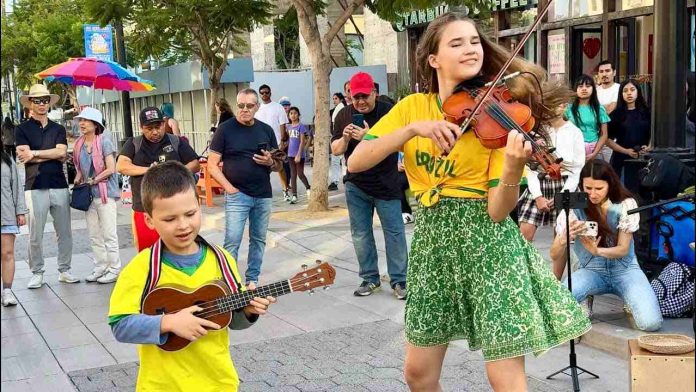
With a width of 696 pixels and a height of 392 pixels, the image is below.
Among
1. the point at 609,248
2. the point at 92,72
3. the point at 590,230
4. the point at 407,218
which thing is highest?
the point at 92,72

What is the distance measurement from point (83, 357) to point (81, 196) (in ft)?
10.1

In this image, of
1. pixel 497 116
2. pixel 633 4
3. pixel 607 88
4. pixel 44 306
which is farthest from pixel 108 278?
pixel 633 4

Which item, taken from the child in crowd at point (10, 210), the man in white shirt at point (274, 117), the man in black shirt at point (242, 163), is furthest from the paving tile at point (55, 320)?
the man in white shirt at point (274, 117)

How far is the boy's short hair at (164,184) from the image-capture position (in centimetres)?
305

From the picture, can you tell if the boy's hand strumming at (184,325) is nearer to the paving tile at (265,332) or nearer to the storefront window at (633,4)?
the paving tile at (265,332)

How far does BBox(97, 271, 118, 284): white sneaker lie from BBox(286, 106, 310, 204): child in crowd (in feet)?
18.3

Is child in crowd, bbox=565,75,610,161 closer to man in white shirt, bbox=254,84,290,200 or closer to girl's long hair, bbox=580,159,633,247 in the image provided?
girl's long hair, bbox=580,159,633,247

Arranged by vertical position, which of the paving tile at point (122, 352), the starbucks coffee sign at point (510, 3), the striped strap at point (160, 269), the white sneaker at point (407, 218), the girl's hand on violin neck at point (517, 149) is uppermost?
the starbucks coffee sign at point (510, 3)

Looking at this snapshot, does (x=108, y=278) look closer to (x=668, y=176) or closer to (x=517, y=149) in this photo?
(x=668, y=176)

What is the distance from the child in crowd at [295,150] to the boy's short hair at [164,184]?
430 inches

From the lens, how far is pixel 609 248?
18.6ft

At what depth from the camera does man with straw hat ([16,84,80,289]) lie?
8336 millimetres

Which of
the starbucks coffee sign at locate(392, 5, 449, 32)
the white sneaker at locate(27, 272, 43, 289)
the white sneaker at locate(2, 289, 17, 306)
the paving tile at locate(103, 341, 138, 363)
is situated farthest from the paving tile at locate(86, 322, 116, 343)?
the starbucks coffee sign at locate(392, 5, 449, 32)

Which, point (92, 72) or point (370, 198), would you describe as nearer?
point (370, 198)
